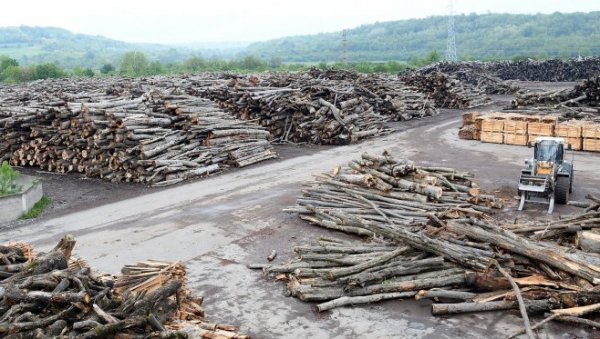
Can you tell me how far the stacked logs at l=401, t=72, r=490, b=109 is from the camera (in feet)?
138

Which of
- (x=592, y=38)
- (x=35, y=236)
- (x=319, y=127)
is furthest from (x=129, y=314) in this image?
(x=592, y=38)

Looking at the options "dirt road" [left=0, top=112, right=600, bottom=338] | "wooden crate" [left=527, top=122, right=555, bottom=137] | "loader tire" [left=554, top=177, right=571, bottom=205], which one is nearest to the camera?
"dirt road" [left=0, top=112, right=600, bottom=338]

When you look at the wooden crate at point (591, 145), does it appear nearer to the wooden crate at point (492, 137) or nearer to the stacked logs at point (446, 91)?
the wooden crate at point (492, 137)

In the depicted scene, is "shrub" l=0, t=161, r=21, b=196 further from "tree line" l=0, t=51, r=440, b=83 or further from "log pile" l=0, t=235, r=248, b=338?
"tree line" l=0, t=51, r=440, b=83

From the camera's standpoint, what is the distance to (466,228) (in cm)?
1198

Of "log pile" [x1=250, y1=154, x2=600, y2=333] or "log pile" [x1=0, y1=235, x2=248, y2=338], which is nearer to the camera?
"log pile" [x1=0, y1=235, x2=248, y2=338]

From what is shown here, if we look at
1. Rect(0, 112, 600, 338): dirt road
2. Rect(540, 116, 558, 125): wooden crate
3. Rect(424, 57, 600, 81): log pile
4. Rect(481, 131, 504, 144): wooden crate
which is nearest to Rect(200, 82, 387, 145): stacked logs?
Rect(0, 112, 600, 338): dirt road

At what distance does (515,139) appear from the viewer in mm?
26781

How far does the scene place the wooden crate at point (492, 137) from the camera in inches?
1073

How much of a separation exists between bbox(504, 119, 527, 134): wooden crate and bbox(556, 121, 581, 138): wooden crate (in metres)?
1.48

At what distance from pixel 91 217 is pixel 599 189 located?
1620 centimetres

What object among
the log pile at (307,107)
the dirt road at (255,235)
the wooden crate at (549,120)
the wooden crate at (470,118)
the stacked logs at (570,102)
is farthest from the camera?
the stacked logs at (570,102)

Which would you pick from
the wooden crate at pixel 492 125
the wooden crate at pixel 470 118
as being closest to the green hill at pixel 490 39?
the wooden crate at pixel 470 118

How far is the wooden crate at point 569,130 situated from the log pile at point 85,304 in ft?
69.6
